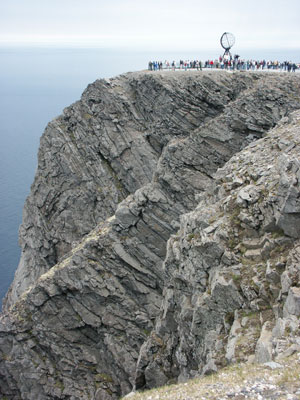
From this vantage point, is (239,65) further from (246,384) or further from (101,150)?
(246,384)

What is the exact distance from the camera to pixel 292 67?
47.5 meters

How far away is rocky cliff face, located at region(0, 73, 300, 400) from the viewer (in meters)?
18.7

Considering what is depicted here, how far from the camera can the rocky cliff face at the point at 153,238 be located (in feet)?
61.5

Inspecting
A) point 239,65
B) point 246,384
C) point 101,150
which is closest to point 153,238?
point 101,150

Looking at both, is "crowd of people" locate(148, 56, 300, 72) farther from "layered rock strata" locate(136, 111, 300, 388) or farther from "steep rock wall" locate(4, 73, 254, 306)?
"layered rock strata" locate(136, 111, 300, 388)

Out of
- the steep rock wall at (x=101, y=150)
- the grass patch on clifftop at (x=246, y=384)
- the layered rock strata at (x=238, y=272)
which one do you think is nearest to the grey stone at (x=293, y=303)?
the layered rock strata at (x=238, y=272)

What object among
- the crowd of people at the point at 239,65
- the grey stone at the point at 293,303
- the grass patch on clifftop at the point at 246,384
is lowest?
the grass patch on clifftop at the point at 246,384

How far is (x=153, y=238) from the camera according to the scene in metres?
38.0

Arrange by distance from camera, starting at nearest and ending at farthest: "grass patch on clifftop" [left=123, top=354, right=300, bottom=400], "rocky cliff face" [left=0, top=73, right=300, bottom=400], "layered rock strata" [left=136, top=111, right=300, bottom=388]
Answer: "grass patch on clifftop" [left=123, top=354, right=300, bottom=400] → "layered rock strata" [left=136, top=111, right=300, bottom=388] → "rocky cliff face" [left=0, top=73, right=300, bottom=400]

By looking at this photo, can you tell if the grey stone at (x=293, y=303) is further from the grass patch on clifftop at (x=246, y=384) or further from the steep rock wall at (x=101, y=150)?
the steep rock wall at (x=101, y=150)

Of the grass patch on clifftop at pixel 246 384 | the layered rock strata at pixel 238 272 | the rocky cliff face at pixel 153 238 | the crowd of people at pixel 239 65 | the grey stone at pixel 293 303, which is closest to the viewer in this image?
the grass patch on clifftop at pixel 246 384

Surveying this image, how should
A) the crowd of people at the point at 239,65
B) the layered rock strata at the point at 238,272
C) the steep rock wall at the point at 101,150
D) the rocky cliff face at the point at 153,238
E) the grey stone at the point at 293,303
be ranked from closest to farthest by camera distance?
the grey stone at the point at 293,303, the layered rock strata at the point at 238,272, the rocky cliff face at the point at 153,238, the steep rock wall at the point at 101,150, the crowd of people at the point at 239,65

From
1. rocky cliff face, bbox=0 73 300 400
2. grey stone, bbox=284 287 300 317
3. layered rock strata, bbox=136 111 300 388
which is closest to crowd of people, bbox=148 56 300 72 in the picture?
rocky cliff face, bbox=0 73 300 400

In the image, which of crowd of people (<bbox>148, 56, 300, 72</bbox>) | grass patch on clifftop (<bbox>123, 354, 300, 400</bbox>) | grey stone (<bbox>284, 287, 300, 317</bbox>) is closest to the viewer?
grass patch on clifftop (<bbox>123, 354, 300, 400</bbox>)
